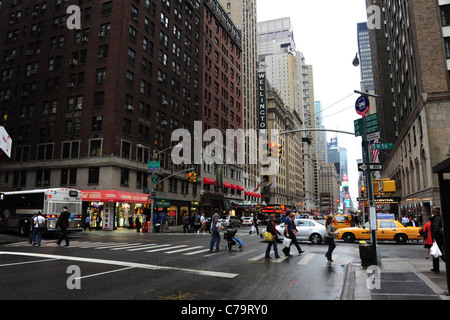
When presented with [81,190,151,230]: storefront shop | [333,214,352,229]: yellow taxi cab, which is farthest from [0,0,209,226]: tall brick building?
[333,214,352,229]: yellow taxi cab

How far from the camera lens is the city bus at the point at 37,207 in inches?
922

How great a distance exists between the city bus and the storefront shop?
8.11 meters

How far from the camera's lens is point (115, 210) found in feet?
118

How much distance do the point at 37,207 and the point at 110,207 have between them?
464 inches

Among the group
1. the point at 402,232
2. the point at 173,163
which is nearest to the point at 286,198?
the point at 173,163

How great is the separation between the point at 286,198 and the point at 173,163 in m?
82.7

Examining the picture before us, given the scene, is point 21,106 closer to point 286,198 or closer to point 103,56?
point 103,56

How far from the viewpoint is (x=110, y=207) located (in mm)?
35312

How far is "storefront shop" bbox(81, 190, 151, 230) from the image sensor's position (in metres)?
34.2

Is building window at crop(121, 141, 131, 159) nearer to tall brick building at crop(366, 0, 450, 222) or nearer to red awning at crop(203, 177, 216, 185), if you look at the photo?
red awning at crop(203, 177, 216, 185)

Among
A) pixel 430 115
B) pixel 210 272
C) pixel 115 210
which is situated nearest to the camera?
pixel 210 272

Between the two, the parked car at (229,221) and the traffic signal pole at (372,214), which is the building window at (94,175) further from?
the traffic signal pole at (372,214)

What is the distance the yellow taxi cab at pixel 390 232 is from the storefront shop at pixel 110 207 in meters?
22.4

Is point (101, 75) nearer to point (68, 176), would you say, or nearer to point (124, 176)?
point (124, 176)
